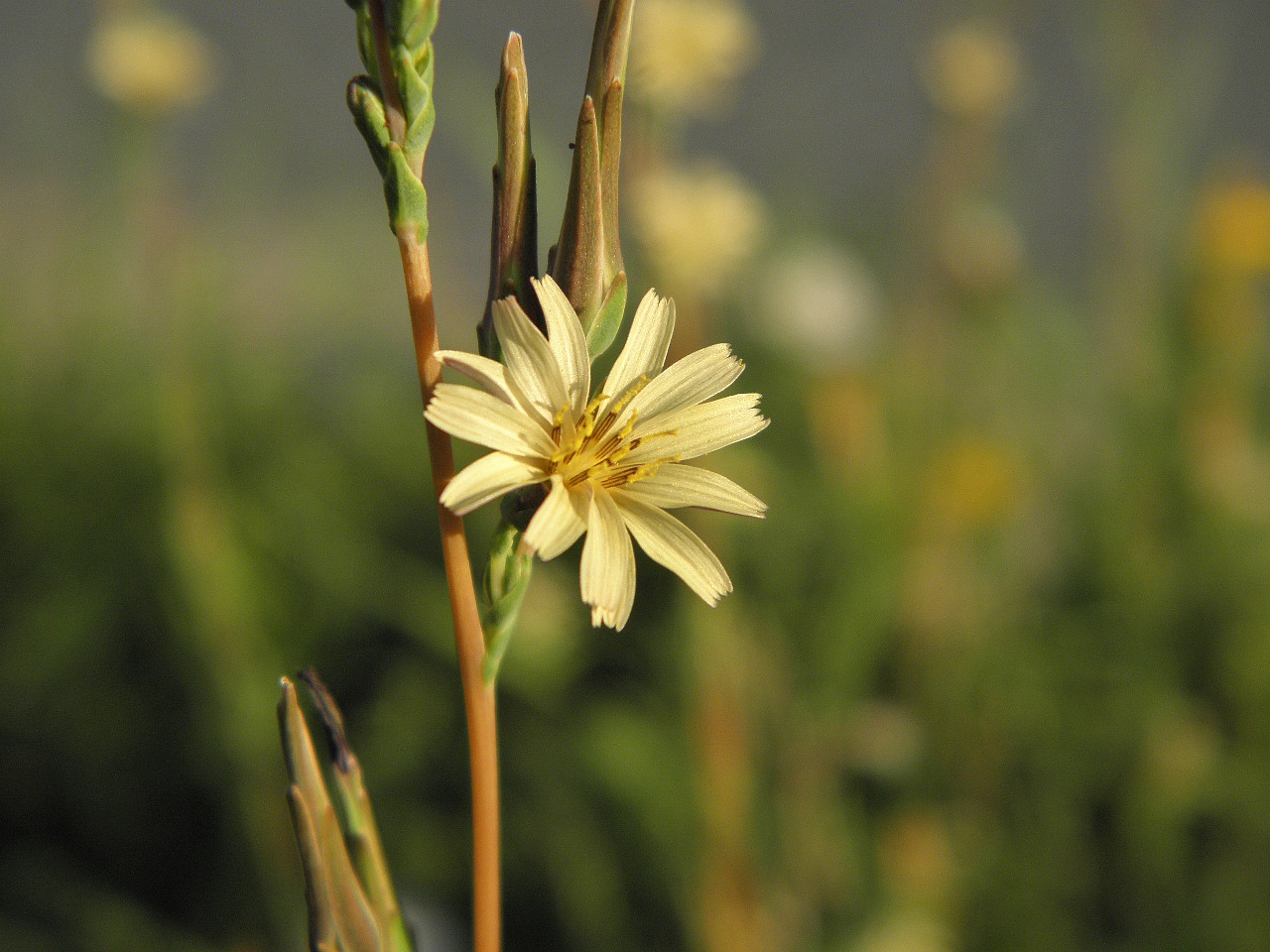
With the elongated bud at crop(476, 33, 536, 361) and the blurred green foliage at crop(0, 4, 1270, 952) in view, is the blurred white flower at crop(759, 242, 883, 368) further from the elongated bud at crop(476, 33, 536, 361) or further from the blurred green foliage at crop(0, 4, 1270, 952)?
the elongated bud at crop(476, 33, 536, 361)

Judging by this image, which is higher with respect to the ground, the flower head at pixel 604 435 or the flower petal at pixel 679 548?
the flower head at pixel 604 435

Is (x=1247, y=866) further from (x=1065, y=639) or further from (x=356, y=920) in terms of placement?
(x=356, y=920)

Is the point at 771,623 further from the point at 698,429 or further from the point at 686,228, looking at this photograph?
the point at 698,429

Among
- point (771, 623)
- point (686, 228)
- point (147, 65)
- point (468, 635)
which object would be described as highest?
point (147, 65)

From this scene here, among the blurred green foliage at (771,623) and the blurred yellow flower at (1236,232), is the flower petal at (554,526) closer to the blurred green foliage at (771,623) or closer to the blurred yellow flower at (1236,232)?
the blurred green foliage at (771,623)

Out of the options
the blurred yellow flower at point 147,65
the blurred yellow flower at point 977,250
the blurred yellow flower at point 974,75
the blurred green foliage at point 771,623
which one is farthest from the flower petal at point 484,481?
the blurred yellow flower at point 974,75

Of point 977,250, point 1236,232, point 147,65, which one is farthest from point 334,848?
point 1236,232

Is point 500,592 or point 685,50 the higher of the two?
point 685,50
